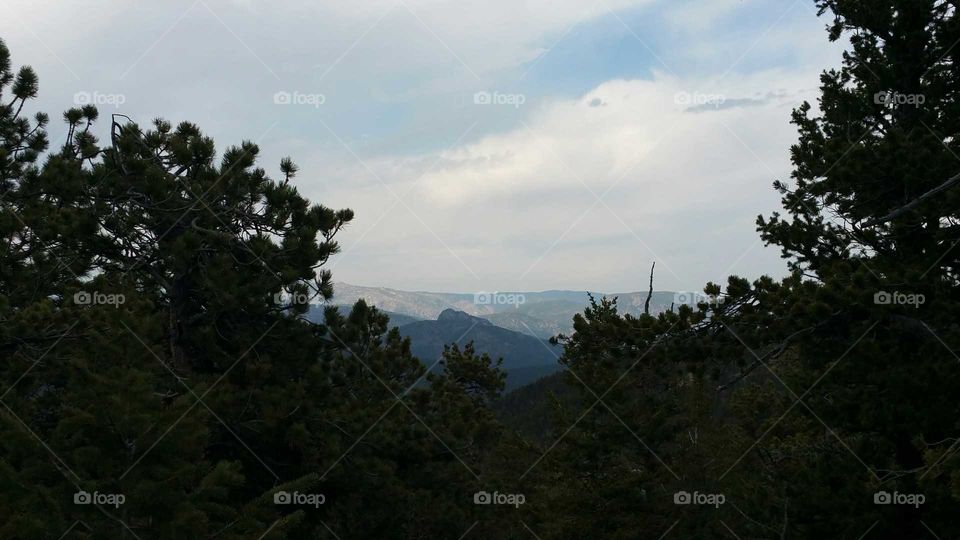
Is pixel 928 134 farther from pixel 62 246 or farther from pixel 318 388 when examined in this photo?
pixel 62 246

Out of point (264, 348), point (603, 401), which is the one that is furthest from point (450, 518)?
point (264, 348)

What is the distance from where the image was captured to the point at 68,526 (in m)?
6.07

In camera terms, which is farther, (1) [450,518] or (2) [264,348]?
(1) [450,518]

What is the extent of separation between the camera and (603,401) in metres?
22.4

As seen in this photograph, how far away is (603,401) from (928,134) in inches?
520

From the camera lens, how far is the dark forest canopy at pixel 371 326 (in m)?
9.09

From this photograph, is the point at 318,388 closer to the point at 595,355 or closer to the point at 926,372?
the point at 595,355

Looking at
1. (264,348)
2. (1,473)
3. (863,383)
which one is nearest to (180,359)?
(264,348)

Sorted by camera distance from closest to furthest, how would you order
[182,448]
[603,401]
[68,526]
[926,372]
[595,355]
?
[68,526] < [182,448] < [595,355] < [926,372] < [603,401]

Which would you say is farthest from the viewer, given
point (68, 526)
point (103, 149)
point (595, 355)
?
point (103, 149)

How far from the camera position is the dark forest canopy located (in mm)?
9094

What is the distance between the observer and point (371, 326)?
1750cm

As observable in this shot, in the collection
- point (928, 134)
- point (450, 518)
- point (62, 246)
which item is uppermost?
point (928, 134)

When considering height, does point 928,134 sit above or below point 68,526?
above
